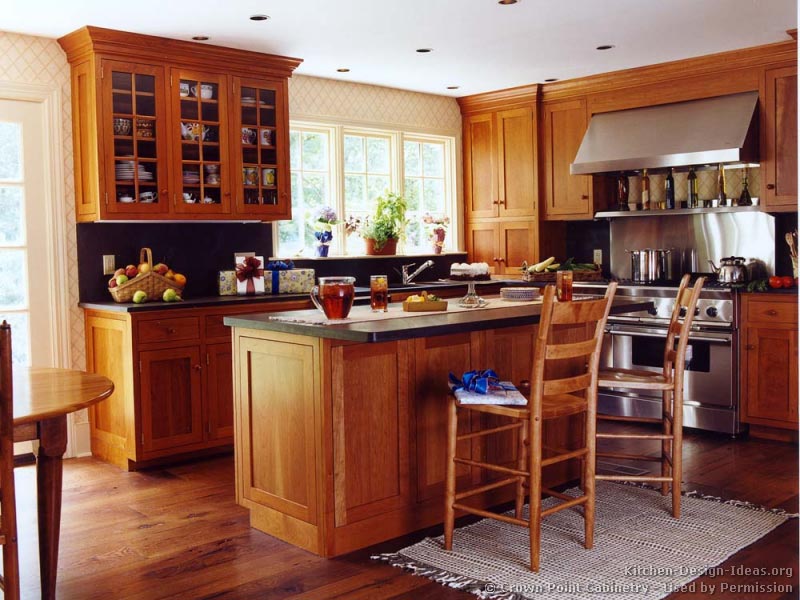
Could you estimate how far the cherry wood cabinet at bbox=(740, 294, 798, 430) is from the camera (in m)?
5.09

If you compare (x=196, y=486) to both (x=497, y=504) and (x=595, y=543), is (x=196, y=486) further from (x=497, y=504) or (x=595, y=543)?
(x=595, y=543)

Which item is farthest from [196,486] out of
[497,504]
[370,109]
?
[370,109]

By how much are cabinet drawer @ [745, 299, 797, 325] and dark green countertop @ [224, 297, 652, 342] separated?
1.66m

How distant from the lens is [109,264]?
5.19 m

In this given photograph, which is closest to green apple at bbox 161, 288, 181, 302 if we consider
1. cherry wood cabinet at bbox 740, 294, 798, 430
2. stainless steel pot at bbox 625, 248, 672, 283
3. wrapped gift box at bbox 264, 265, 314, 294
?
wrapped gift box at bbox 264, 265, 314, 294

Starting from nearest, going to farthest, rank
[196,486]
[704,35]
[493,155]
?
1. [196,486]
2. [704,35]
3. [493,155]

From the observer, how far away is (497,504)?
3938mm

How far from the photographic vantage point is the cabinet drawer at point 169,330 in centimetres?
468

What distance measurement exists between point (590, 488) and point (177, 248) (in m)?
3.20

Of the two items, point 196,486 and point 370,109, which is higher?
point 370,109

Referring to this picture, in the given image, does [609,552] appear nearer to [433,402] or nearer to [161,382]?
[433,402]

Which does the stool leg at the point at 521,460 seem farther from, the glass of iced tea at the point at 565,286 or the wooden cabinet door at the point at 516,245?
the wooden cabinet door at the point at 516,245

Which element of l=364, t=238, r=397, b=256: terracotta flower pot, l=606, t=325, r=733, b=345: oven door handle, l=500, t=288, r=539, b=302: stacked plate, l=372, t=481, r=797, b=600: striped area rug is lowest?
l=372, t=481, r=797, b=600: striped area rug

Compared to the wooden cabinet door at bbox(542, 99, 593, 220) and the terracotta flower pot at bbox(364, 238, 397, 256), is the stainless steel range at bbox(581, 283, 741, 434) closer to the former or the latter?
the wooden cabinet door at bbox(542, 99, 593, 220)
